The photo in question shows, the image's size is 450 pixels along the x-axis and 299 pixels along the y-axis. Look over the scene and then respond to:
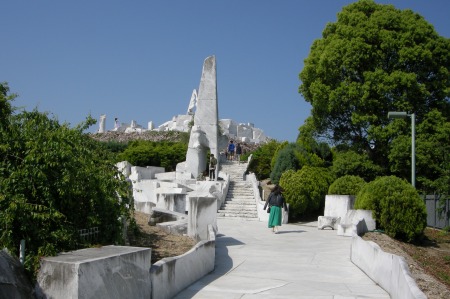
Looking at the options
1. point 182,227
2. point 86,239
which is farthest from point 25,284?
point 182,227

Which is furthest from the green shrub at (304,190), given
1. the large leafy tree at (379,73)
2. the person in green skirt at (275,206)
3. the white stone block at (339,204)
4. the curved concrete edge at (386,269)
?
the curved concrete edge at (386,269)

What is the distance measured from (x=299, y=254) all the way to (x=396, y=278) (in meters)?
4.84

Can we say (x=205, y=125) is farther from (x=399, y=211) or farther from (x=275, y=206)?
(x=399, y=211)

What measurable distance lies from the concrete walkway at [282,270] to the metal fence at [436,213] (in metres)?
4.60

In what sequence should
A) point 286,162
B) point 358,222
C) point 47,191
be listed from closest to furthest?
point 47,191, point 358,222, point 286,162

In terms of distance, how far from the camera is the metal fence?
58.1ft

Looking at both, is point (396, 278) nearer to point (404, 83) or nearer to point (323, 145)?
point (404, 83)

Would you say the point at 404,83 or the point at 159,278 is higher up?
the point at 404,83

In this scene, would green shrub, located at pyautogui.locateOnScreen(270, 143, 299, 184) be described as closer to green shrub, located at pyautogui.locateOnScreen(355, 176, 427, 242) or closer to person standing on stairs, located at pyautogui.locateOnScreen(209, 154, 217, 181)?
person standing on stairs, located at pyautogui.locateOnScreen(209, 154, 217, 181)

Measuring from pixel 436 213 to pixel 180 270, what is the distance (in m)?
14.1

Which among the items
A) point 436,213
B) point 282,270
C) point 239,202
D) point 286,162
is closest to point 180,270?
point 282,270

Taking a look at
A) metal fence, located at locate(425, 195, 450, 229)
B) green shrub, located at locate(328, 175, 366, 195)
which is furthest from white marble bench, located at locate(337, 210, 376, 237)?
green shrub, located at locate(328, 175, 366, 195)

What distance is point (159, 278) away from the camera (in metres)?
6.79

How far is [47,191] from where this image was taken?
20.8ft
